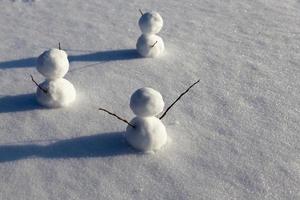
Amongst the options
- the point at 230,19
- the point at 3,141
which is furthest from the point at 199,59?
the point at 3,141

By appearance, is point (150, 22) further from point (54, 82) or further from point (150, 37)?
point (54, 82)

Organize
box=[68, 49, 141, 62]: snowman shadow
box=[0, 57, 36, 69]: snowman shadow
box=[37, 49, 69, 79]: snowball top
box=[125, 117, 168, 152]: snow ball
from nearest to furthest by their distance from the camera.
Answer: box=[125, 117, 168, 152]: snow ball, box=[37, 49, 69, 79]: snowball top, box=[0, 57, 36, 69]: snowman shadow, box=[68, 49, 141, 62]: snowman shadow

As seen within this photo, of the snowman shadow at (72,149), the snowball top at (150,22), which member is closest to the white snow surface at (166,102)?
the snowman shadow at (72,149)

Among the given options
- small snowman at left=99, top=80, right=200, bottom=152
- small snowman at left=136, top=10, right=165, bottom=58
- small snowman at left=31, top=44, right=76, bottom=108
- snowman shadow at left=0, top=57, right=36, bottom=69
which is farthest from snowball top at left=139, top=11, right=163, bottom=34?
small snowman at left=99, top=80, right=200, bottom=152

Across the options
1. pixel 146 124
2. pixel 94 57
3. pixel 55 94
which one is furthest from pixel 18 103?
pixel 146 124

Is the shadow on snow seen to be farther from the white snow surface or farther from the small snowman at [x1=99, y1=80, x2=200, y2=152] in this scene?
the small snowman at [x1=99, y1=80, x2=200, y2=152]

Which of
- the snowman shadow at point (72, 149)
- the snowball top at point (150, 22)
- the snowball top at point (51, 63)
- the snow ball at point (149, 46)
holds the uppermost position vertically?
the snowball top at point (150, 22)

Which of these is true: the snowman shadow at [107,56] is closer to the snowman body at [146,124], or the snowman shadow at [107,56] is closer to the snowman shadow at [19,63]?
the snowman shadow at [19,63]

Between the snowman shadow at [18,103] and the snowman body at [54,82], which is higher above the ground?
the snowman body at [54,82]
